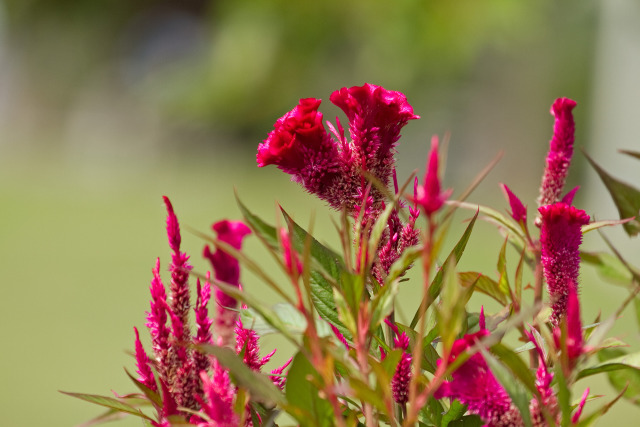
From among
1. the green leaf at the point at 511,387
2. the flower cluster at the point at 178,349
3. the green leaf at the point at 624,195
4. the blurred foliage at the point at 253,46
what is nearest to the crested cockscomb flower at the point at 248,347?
the flower cluster at the point at 178,349

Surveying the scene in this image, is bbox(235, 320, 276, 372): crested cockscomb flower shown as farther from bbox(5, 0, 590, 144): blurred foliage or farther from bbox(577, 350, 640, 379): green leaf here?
bbox(5, 0, 590, 144): blurred foliage

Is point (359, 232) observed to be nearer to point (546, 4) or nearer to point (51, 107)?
point (546, 4)

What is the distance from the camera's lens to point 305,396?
1.16 feet

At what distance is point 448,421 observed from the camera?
421mm

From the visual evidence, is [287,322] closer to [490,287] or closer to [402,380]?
[402,380]

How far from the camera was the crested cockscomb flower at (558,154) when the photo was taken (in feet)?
1.65

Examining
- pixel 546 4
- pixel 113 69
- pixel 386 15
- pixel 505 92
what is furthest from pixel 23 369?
pixel 113 69

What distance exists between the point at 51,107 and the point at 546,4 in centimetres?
774

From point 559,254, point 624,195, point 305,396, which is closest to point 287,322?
point 305,396

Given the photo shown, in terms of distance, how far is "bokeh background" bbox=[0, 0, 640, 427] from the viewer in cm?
631

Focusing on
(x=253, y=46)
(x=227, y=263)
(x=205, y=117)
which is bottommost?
(x=227, y=263)

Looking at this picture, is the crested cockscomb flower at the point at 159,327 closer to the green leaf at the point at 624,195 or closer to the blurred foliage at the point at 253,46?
the green leaf at the point at 624,195

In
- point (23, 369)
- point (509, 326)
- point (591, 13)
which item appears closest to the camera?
point (509, 326)

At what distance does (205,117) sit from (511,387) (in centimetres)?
1253
